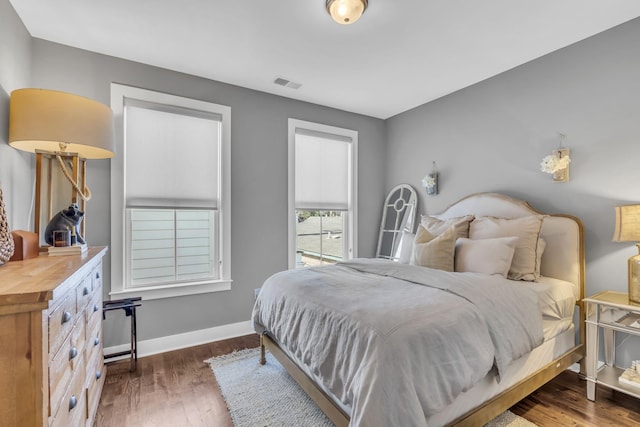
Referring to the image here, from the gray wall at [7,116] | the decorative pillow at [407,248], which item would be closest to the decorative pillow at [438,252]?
the decorative pillow at [407,248]

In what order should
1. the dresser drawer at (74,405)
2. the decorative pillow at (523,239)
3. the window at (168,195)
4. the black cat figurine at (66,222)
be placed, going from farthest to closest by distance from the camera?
the window at (168,195) < the decorative pillow at (523,239) < the black cat figurine at (66,222) < the dresser drawer at (74,405)

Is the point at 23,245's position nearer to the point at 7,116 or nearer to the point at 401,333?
the point at 7,116

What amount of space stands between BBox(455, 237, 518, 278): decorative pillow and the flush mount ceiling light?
195 cm

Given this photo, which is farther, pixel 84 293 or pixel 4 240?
pixel 84 293

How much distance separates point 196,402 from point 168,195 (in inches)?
71.3

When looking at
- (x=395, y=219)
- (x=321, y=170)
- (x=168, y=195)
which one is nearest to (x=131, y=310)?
(x=168, y=195)

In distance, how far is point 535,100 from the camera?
9.22 ft

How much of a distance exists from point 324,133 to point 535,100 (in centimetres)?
224

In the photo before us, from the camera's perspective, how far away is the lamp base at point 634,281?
6.45 feet

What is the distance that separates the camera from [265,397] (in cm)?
210

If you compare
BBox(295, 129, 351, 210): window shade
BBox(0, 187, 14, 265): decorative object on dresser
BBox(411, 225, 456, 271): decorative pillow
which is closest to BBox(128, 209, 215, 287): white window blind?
BBox(295, 129, 351, 210): window shade

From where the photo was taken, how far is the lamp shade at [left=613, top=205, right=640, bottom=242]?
1.95m

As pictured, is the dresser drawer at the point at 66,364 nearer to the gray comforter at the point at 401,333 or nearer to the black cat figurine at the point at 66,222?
the black cat figurine at the point at 66,222

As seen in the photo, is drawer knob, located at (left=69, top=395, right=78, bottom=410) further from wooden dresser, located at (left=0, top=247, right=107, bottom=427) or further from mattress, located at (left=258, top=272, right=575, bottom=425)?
mattress, located at (left=258, top=272, right=575, bottom=425)
